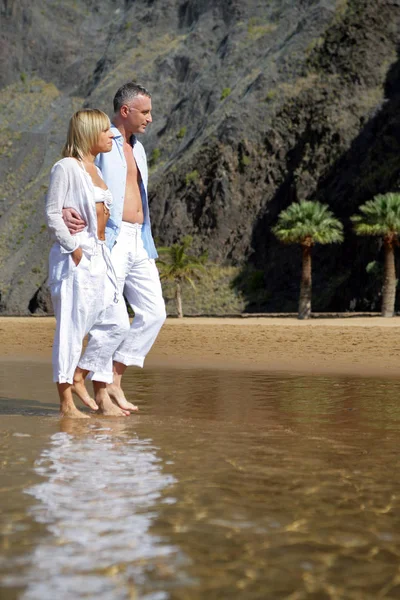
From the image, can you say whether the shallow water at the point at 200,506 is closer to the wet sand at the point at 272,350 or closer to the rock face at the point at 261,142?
the wet sand at the point at 272,350

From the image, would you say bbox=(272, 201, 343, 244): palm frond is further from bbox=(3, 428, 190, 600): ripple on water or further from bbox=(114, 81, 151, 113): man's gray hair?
bbox=(3, 428, 190, 600): ripple on water

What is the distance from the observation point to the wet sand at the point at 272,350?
15.1 metres

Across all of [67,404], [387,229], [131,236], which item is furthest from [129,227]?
[387,229]

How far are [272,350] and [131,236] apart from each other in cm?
1062

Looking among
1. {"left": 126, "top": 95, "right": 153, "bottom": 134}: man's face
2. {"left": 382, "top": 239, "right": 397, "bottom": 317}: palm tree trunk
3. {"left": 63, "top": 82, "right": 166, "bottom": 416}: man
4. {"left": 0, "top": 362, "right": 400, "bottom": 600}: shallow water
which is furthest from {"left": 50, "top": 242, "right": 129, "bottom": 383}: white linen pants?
{"left": 382, "top": 239, "right": 397, "bottom": 317}: palm tree trunk

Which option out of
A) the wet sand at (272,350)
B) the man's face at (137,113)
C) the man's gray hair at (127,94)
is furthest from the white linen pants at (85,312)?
the wet sand at (272,350)

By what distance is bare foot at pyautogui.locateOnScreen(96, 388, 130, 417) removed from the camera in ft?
23.9

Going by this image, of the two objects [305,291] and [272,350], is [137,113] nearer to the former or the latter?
[272,350]

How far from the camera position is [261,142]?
6444 centimetres

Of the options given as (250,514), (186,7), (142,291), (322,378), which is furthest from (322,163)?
(250,514)

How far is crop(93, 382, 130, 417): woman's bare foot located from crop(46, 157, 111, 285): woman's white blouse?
968mm

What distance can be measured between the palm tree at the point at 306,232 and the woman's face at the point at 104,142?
130ft

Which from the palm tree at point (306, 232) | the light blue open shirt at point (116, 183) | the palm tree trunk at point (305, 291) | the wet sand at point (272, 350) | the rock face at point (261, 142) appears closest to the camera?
the light blue open shirt at point (116, 183)

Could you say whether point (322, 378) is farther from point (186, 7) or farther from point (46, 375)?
point (186, 7)
